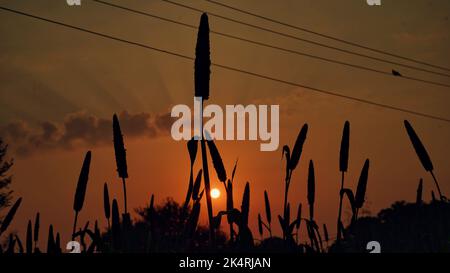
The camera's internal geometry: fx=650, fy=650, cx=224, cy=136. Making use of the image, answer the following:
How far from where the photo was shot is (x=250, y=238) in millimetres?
3930

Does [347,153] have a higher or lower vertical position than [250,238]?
higher

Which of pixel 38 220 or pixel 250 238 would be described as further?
pixel 38 220

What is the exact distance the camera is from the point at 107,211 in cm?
437
